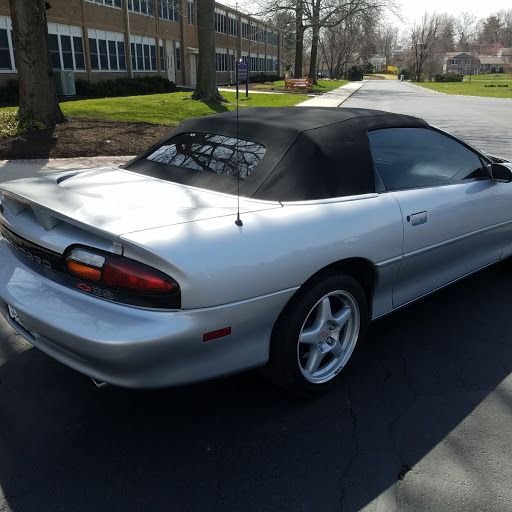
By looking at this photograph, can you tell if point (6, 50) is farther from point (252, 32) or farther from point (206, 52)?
point (252, 32)

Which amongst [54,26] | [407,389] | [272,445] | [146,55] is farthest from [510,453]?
[146,55]

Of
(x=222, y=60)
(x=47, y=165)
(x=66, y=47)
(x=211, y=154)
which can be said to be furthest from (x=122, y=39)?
(x=211, y=154)

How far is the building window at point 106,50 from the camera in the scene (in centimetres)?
2838

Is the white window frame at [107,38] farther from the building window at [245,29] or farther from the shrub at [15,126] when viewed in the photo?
the building window at [245,29]

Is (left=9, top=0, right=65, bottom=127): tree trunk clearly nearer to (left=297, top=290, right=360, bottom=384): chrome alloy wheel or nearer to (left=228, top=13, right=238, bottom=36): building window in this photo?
(left=297, top=290, right=360, bottom=384): chrome alloy wheel

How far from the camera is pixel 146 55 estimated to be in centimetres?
3378

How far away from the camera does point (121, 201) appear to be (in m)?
2.70

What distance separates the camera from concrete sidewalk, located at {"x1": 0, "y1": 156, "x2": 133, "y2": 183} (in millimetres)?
8508

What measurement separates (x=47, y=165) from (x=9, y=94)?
14100mm

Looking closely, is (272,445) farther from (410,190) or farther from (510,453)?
(410,190)

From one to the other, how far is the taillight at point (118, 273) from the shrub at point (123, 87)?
2519 cm

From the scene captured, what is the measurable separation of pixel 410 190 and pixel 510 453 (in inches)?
63.1

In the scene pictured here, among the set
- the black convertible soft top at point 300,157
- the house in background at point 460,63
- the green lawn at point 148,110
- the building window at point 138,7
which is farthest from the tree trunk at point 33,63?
the house in background at point 460,63

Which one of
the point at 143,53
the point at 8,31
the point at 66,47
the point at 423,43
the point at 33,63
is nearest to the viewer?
the point at 33,63
